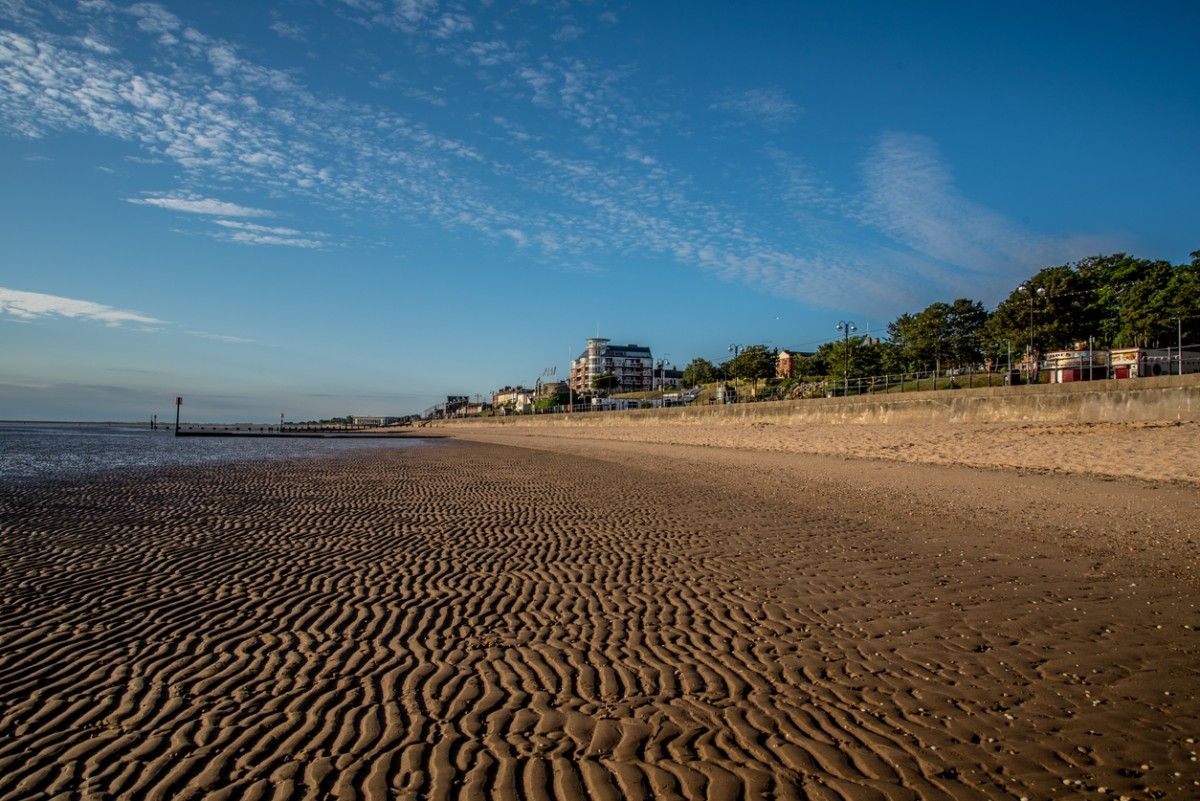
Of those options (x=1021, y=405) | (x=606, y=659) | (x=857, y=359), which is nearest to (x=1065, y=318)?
(x=857, y=359)

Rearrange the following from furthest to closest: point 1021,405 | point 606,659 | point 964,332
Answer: point 964,332, point 1021,405, point 606,659

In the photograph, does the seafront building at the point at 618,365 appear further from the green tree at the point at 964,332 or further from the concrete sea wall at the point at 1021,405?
the concrete sea wall at the point at 1021,405

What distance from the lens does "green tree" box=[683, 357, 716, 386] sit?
118312 millimetres

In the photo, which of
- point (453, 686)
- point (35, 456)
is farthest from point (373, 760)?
point (35, 456)

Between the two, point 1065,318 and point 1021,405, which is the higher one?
point 1065,318

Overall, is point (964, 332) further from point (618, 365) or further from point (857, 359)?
point (618, 365)

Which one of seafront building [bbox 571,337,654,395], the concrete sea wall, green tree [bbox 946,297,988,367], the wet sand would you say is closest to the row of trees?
green tree [bbox 946,297,988,367]

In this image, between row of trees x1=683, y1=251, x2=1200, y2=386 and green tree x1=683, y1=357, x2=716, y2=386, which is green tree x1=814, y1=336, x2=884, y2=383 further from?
green tree x1=683, y1=357, x2=716, y2=386

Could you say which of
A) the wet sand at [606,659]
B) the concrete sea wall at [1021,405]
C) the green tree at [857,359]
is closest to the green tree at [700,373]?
the green tree at [857,359]

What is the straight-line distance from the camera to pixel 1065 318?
45750 mm

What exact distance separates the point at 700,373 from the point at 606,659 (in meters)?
118

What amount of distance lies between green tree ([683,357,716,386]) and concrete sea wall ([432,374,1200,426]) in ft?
249

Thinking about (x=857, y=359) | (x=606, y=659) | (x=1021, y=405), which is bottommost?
(x=606, y=659)

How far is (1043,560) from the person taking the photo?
948cm
